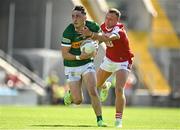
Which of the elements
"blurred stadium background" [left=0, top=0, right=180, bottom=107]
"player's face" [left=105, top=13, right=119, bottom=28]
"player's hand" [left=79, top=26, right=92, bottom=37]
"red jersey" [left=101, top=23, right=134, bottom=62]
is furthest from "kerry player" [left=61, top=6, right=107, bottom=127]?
"blurred stadium background" [left=0, top=0, right=180, bottom=107]

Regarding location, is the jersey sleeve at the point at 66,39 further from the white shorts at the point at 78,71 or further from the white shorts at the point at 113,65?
the white shorts at the point at 113,65

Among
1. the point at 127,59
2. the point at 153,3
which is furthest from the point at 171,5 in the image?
the point at 127,59

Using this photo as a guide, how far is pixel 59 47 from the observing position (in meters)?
41.9

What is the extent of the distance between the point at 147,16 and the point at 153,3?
3.83 ft

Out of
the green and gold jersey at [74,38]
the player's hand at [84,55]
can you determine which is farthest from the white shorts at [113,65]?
the player's hand at [84,55]

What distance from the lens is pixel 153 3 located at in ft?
146

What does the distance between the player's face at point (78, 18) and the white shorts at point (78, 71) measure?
0.97m

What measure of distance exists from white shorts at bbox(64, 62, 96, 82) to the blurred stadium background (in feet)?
70.4

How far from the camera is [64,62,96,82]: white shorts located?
1599 centimetres

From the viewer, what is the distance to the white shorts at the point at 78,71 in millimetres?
15992

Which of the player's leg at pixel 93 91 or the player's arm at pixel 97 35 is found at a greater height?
the player's arm at pixel 97 35

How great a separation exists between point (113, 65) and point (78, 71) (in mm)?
858

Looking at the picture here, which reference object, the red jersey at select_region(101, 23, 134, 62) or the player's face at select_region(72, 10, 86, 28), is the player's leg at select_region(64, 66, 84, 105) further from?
the player's face at select_region(72, 10, 86, 28)

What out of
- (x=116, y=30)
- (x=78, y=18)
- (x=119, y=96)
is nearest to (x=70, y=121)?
(x=119, y=96)
